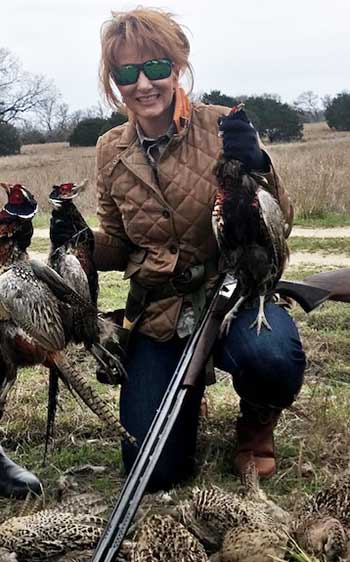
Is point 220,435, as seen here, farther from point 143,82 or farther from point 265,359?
point 143,82

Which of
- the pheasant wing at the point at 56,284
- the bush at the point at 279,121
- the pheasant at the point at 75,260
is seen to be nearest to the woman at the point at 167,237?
the pheasant at the point at 75,260

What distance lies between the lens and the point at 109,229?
187 inches

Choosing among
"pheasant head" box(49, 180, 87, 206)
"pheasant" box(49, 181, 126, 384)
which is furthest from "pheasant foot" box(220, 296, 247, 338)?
"pheasant head" box(49, 180, 87, 206)

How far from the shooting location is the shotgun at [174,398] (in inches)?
122

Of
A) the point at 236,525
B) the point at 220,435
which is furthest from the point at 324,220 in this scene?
the point at 236,525

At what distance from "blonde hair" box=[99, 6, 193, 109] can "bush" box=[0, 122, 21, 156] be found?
4286 centimetres

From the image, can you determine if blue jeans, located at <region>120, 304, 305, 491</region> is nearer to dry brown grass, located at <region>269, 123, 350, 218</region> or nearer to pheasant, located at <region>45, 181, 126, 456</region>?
pheasant, located at <region>45, 181, 126, 456</region>

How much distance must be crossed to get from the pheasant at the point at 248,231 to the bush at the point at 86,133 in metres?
36.6

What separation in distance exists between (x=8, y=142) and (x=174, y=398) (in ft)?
148

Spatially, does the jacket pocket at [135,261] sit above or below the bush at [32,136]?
above

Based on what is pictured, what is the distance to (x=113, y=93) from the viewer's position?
4.66 meters

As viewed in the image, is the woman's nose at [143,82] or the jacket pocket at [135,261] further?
the jacket pocket at [135,261]

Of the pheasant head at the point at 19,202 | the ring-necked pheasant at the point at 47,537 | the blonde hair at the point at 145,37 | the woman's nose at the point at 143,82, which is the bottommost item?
the ring-necked pheasant at the point at 47,537

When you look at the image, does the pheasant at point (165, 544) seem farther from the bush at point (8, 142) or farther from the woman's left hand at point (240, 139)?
the bush at point (8, 142)
